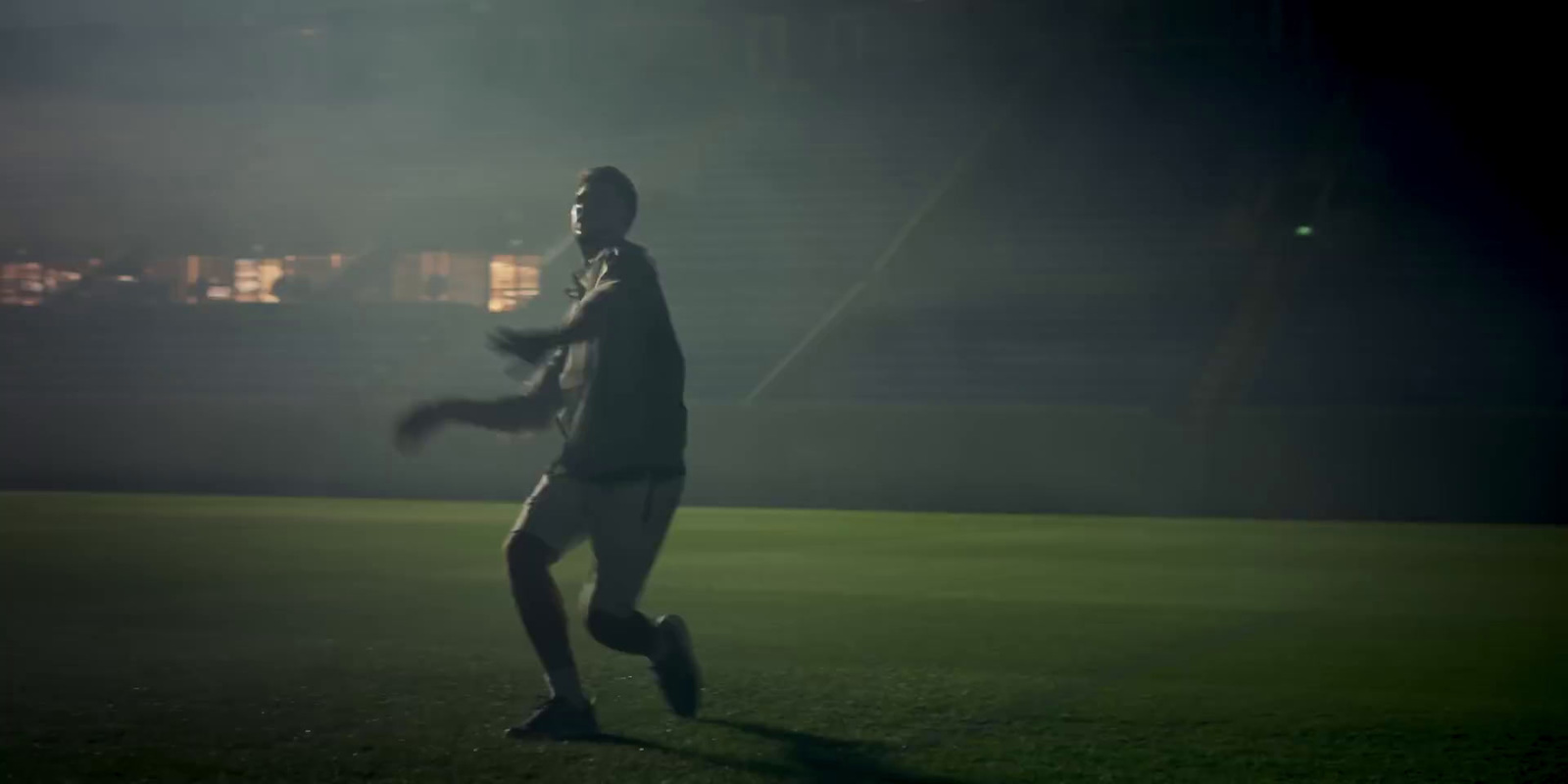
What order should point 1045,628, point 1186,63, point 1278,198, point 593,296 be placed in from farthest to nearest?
point 1186,63
point 1278,198
point 1045,628
point 593,296

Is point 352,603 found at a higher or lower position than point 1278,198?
lower

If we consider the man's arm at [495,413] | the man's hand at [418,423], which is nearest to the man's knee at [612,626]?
the man's arm at [495,413]

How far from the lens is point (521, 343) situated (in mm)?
6211

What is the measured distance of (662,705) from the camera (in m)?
7.24

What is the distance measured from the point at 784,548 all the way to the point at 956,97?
16.3 meters

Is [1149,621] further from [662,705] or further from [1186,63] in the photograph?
[1186,63]

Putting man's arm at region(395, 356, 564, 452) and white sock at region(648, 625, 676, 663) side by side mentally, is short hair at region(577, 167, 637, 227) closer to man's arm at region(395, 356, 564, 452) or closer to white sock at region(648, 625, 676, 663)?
man's arm at region(395, 356, 564, 452)

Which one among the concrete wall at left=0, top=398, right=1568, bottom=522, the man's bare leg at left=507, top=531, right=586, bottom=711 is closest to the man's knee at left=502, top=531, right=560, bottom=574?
the man's bare leg at left=507, top=531, right=586, bottom=711

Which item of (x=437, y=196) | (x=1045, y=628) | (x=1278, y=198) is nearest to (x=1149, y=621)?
(x=1045, y=628)

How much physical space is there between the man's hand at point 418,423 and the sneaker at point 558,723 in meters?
0.95

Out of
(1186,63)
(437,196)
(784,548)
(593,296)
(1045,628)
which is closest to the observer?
(593,296)

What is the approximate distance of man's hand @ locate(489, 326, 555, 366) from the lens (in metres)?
6.21

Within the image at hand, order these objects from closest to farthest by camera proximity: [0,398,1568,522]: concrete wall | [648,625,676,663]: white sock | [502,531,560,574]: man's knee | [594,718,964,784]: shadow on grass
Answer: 1. [594,718,964,784]: shadow on grass
2. [502,531,560,574]: man's knee
3. [648,625,676,663]: white sock
4. [0,398,1568,522]: concrete wall

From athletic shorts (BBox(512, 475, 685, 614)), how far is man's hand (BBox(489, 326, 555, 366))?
431 mm
